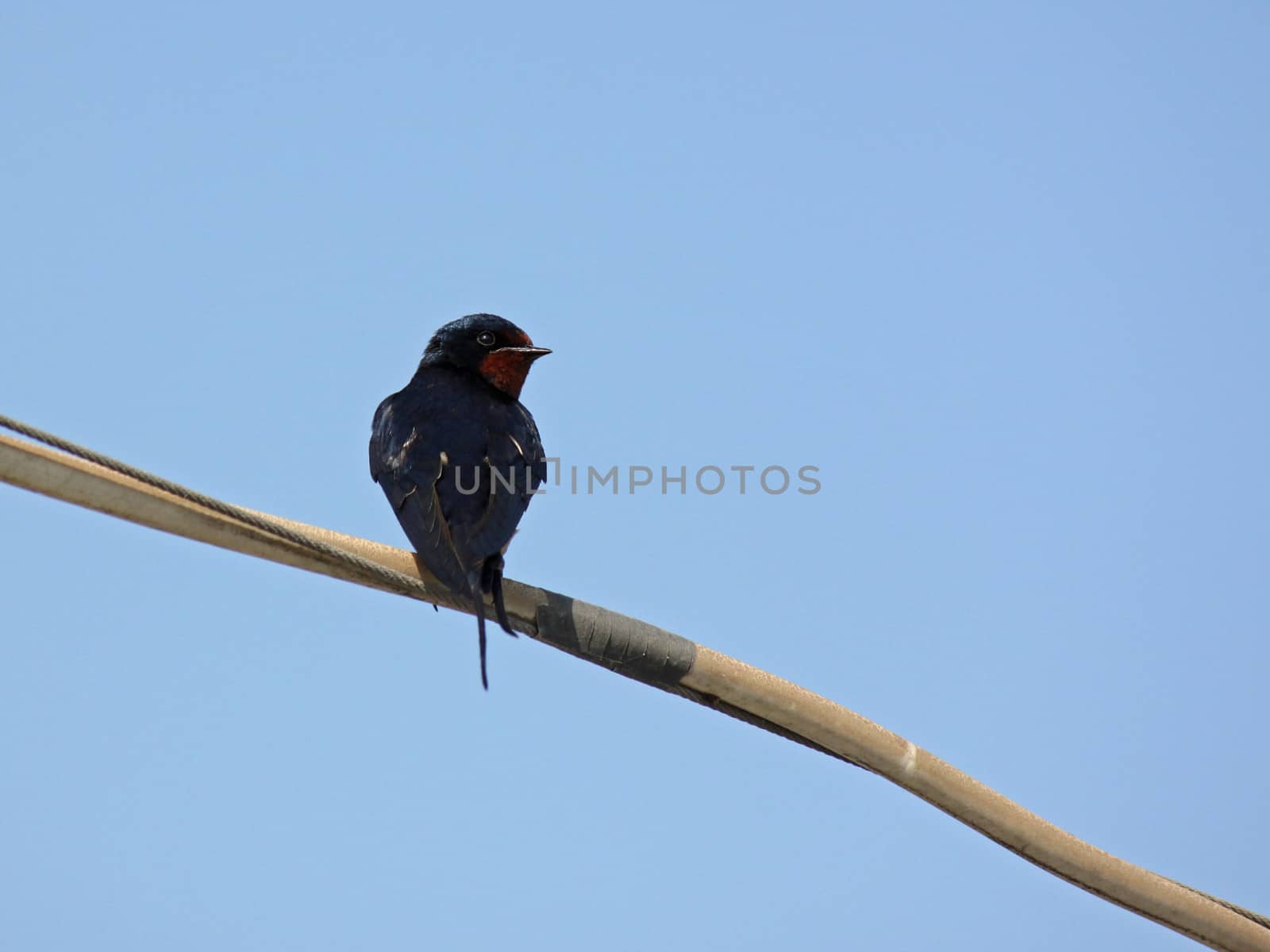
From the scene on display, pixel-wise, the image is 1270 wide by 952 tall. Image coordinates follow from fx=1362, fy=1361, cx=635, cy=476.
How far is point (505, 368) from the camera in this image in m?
6.92

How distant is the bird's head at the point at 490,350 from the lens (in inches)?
272

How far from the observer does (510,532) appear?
511cm

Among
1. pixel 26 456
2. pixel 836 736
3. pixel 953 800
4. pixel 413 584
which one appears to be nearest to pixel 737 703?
pixel 836 736

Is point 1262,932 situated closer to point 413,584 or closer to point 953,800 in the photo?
point 953,800

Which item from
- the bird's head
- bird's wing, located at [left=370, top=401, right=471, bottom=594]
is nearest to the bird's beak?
the bird's head

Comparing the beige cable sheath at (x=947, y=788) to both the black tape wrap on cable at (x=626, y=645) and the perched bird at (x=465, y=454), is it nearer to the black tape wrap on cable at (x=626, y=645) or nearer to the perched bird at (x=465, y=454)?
the black tape wrap on cable at (x=626, y=645)

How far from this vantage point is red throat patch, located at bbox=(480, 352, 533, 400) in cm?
690

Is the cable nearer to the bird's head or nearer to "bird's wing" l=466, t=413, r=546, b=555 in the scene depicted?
"bird's wing" l=466, t=413, r=546, b=555

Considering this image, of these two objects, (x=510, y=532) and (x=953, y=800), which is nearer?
(x=953, y=800)

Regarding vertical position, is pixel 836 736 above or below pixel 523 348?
below

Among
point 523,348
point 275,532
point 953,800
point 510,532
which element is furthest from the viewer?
point 523,348

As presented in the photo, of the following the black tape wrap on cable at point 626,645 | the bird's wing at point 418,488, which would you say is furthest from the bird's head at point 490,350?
the black tape wrap on cable at point 626,645

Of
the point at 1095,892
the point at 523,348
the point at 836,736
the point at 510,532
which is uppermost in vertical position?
the point at 523,348

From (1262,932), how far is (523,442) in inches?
135
